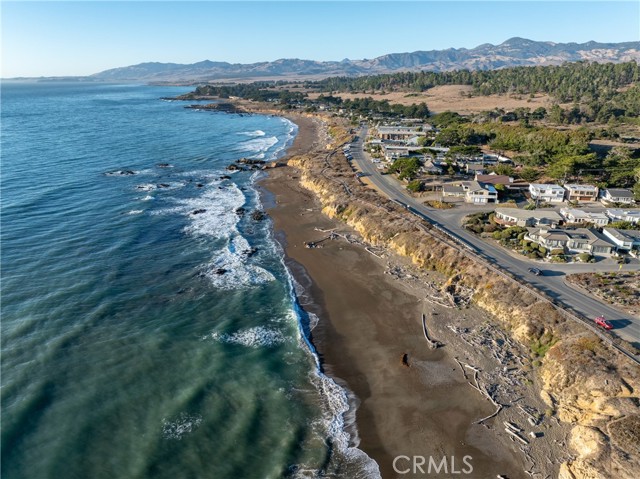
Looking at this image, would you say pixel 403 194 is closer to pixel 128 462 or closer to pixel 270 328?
pixel 270 328

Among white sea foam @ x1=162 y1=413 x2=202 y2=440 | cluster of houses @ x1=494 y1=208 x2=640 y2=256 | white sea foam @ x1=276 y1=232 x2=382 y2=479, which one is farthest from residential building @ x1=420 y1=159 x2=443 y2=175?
white sea foam @ x1=162 y1=413 x2=202 y2=440

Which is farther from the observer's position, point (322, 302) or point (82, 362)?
point (322, 302)

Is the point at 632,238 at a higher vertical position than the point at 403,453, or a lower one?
higher

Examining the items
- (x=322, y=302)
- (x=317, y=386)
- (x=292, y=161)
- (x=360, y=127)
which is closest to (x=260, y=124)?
(x=360, y=127)

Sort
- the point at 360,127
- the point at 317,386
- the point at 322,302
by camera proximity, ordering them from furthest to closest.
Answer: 1. the point at 360,127
2. the point at 322,302
3. the point at 317,386

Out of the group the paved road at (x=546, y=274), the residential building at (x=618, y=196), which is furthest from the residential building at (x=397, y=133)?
the residential building at (x=618, y=196)

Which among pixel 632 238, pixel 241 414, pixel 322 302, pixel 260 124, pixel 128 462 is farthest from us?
pixel 260 124
